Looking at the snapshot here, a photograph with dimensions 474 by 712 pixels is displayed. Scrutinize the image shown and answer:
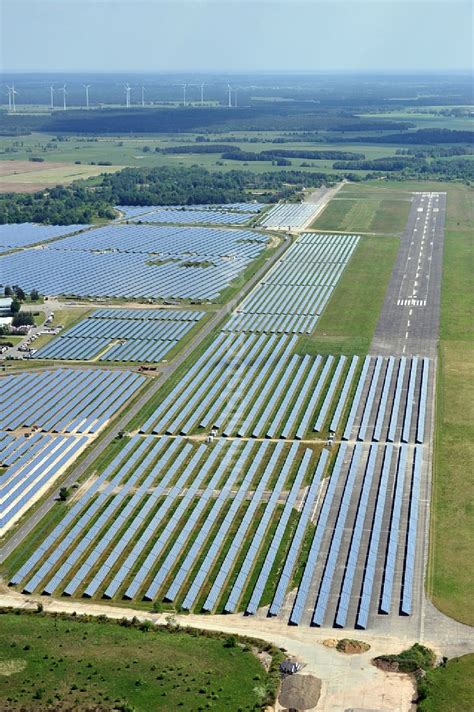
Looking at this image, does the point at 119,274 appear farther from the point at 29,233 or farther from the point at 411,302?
the point at 411,302

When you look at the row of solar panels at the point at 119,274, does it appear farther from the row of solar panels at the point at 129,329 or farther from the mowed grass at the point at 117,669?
the mowed grass at the point at 117,669

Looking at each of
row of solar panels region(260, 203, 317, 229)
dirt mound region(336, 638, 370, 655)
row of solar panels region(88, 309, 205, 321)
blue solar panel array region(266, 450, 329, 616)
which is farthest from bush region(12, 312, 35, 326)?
row of solar panels region(260, 203, 317, 229)

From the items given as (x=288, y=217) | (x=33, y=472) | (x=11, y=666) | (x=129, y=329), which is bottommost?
(x=11, y=666)

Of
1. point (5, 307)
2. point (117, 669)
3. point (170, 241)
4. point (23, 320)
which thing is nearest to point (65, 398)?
point (23, 320)

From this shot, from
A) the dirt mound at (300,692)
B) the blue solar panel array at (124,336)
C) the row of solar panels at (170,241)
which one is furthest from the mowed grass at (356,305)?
the dirt mound at (300,692)

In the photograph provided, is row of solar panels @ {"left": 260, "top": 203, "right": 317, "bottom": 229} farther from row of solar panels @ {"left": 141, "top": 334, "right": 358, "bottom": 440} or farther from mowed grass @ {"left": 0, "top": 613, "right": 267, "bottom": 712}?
mowed grass @ {"left": 0, "top": 613, "right": 267, "bottom": 712}

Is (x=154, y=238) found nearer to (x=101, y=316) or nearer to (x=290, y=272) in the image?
(x=290, y=272)

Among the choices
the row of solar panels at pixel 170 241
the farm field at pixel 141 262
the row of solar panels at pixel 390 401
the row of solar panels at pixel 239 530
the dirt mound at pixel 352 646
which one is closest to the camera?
the dirt mound at pixel 352 646
